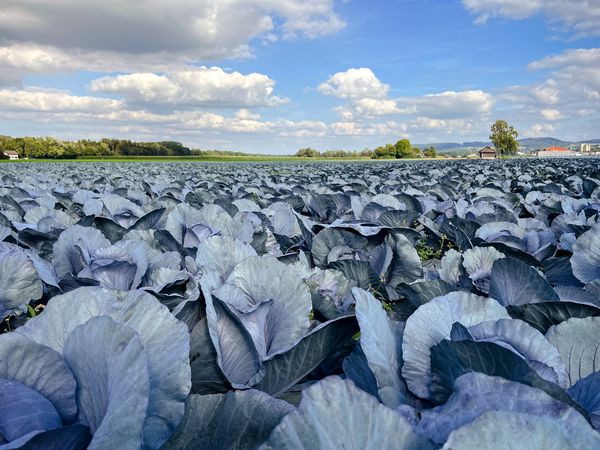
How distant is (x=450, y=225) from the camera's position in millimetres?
3242

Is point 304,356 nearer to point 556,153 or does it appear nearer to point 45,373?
point 45,373

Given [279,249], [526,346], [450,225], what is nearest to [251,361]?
[526,346]

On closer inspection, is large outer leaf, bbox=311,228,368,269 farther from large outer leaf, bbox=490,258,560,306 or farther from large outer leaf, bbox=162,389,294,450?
large outer leaf, bbox=162,389,294,450

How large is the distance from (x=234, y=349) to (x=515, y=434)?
711 millimetres

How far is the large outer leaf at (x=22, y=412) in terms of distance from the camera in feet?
2.54

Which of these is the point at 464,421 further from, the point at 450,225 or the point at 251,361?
the point at 450,225

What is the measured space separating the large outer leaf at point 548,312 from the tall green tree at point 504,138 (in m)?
112

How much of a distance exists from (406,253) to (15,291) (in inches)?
56.4

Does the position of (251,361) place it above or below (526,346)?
below

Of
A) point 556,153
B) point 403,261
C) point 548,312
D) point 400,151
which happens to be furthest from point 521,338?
point 556,153

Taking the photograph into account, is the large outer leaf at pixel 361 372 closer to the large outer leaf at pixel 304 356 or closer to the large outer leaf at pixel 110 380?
the large outer leaf at pixel 304 356

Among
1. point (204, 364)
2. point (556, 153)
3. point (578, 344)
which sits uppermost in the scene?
point (556, 153)

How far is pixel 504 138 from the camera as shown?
105 meters

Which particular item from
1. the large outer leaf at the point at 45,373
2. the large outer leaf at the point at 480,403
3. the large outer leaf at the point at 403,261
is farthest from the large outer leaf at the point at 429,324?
the large outer leaf at the point at 403,261
